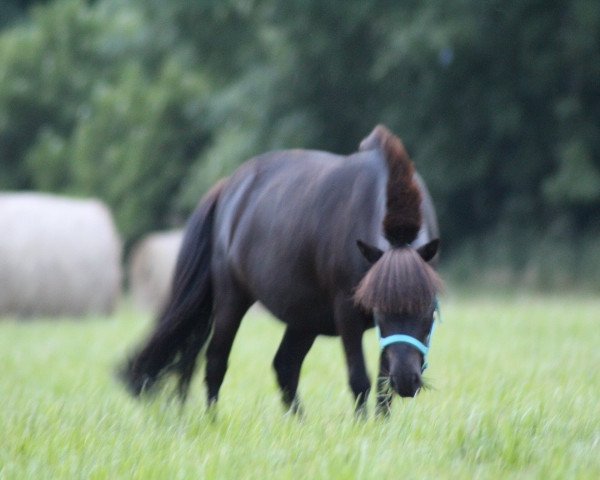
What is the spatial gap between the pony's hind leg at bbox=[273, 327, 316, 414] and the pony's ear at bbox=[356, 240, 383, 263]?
4.45 feet

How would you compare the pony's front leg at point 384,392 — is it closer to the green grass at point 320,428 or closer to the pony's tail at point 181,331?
the green grass at point 320,428

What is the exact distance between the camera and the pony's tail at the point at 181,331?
21.9 ft

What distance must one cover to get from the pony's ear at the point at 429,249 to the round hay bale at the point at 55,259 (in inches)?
422

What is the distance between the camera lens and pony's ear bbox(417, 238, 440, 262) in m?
5.05

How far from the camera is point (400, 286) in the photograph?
4.81 metres

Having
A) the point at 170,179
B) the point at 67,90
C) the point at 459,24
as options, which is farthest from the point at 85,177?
the point at 459,24

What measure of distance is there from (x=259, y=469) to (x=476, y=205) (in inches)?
734

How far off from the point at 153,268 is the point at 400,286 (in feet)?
46.2

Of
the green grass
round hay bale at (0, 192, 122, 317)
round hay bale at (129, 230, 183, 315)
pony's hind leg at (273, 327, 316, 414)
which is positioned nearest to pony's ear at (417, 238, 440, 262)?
the green grass

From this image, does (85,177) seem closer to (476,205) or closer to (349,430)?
(476,205)

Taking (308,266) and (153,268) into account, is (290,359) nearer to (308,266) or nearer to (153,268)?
(308,266)

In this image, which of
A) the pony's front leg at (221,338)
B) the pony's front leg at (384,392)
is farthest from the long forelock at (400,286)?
the pony's front leg at (221,338)

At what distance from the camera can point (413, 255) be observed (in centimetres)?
492

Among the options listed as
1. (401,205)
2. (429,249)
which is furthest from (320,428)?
(401,205)
